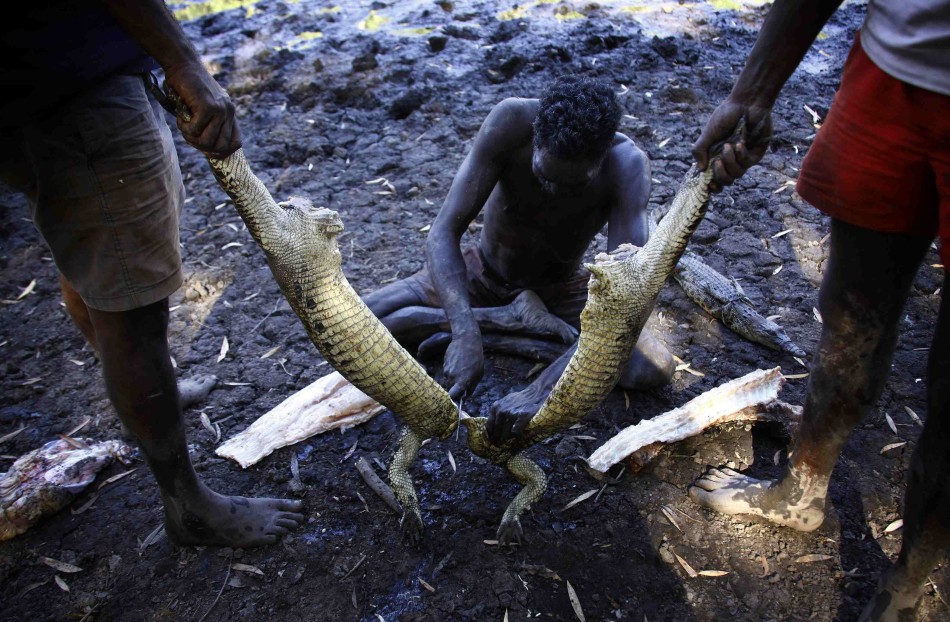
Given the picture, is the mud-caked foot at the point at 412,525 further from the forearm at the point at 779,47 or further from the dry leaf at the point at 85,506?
the forearm at the point at 779,47

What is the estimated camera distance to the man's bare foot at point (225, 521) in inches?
91.4

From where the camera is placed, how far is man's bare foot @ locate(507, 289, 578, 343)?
125 inches

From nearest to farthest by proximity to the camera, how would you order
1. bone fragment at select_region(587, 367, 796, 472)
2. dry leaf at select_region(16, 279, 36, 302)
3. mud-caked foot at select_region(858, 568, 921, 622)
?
1. mud-caked foot at select_region(858, 568, 921, 622)
2. bone fragment at select_region(587, 367, 796, 472)
3. dry leaf at select_region(16, 279, 36, 302)

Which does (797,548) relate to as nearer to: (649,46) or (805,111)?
(805,111)

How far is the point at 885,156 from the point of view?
66.4 inches

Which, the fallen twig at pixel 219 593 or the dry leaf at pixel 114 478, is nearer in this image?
the fallen twig at pixel 219 593

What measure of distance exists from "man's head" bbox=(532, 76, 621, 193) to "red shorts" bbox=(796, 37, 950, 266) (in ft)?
2.71

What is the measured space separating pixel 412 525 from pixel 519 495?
413 millimetres

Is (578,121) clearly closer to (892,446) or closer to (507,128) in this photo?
(507,128)

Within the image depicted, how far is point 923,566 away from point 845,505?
635mm

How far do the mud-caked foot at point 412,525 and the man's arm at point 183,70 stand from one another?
141 centimetres

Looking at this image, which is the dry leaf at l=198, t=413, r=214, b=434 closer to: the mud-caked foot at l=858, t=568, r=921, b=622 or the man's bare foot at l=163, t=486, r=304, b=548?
the man's bare foot at l=163, t=486, r=304, b=548

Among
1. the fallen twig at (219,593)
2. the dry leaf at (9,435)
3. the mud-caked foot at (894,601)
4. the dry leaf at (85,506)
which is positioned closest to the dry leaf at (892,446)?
the mud-caked foot at (894,601)

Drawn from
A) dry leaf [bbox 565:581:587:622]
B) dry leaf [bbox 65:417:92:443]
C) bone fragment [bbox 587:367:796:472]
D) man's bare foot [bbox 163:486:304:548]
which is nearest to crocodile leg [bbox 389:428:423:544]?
man's bare foot [bbox 163:486:304:548]
